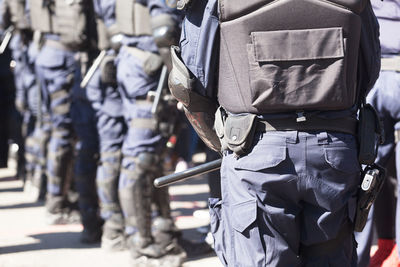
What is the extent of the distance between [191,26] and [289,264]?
109cm

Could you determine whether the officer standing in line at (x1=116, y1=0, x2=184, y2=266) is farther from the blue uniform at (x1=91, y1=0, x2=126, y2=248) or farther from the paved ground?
the blue uniform at (x1=91, y1=0, x2=126, y2=248)

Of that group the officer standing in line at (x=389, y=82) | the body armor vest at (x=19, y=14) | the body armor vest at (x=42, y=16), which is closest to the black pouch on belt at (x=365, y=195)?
the officer standing in line at (x=389, y=82)

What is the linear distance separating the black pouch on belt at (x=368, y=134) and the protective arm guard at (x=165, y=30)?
82.3 inches

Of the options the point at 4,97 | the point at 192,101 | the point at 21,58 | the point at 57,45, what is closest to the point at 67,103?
the point at 57,45

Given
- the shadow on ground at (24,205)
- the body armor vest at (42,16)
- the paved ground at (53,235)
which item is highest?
the body armor vest at (42,16)

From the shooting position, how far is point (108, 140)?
644 centimetres

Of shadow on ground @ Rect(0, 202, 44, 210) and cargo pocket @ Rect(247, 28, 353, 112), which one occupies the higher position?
cargo pocket @ Rect(247, 28, 353, 112)

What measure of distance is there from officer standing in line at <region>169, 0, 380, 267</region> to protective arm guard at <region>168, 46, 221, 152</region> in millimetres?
210

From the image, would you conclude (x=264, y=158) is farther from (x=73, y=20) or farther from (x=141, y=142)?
(x=73, y=20)

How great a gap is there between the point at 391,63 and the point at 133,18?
1.99 m

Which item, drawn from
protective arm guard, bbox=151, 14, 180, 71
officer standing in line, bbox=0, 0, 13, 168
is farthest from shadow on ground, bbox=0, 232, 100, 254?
officer standing in line, bbox=0, 0, 13, 168

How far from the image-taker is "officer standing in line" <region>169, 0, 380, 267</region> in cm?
309

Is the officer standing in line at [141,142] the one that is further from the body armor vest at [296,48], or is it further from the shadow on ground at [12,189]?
the shadow on ground at [12,189]

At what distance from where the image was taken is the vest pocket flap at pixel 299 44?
10.1ft
